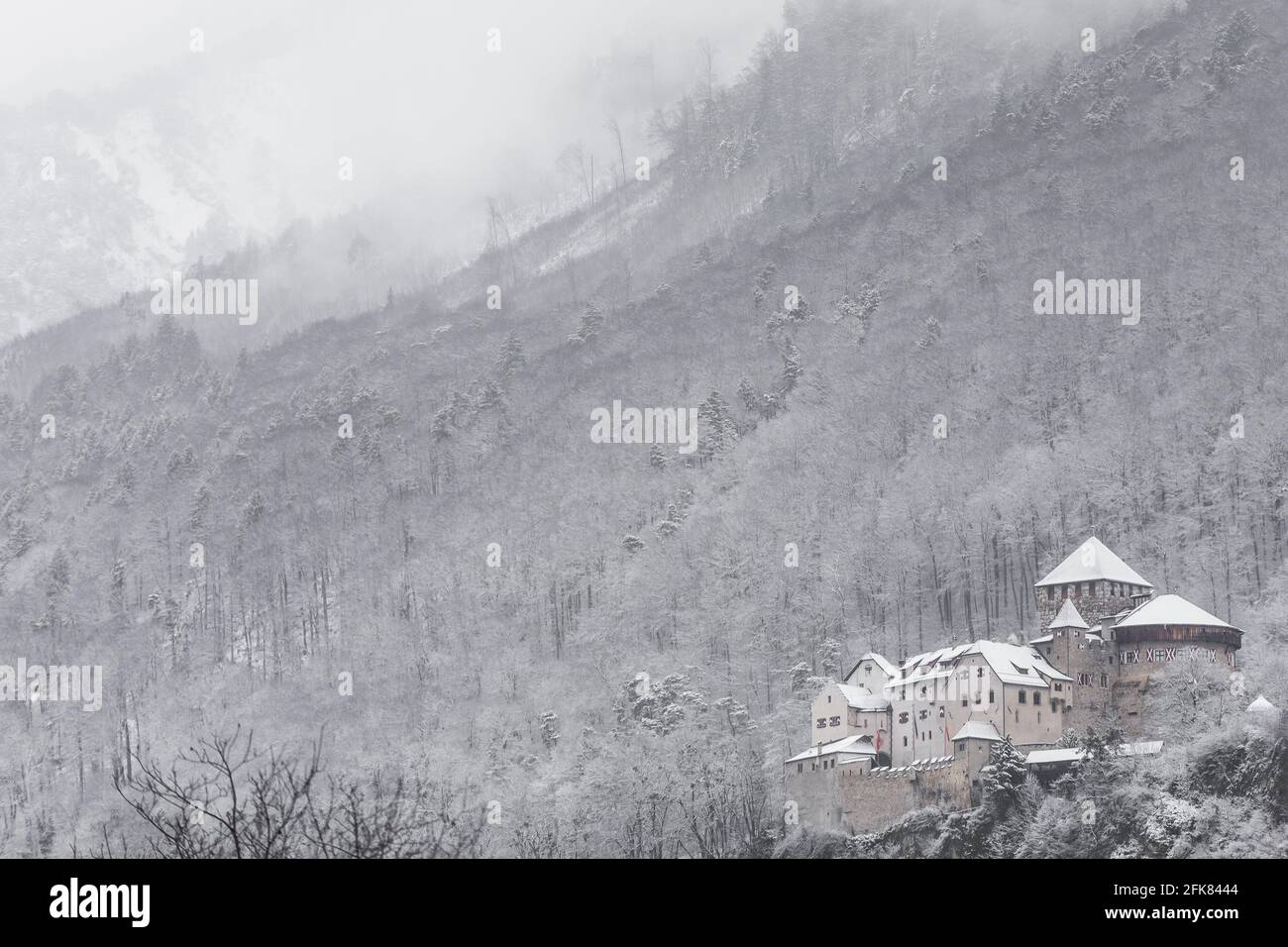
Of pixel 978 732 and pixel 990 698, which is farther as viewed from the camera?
pixel 990 698

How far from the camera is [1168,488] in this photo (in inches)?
4306

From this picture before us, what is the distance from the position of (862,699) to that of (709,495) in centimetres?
5796

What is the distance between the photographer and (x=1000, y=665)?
78.6m

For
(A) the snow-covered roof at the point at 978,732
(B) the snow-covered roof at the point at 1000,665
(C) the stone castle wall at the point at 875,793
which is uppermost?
(B) the snow-covered roof at the point at 1000,665

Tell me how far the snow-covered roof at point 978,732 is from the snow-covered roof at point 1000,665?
8.37 feet

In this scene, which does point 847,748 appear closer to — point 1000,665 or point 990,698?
point 990,698

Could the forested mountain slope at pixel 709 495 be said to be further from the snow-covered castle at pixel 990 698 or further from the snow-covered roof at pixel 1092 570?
the snow-covered roof at pixel 1092 570

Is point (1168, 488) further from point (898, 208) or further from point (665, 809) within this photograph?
point (898, 208)

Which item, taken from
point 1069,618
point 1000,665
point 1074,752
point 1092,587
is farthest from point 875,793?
point 1092,587

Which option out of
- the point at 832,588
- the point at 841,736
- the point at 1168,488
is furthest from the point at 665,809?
the point at 1168,488

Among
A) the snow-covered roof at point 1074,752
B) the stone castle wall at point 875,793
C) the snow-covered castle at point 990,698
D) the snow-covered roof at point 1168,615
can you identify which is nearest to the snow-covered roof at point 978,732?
the snow-covered castle at point 990,698

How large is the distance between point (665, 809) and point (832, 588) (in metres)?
28.8

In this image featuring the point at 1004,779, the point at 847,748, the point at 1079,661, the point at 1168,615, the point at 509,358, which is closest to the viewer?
the point at 1004,779

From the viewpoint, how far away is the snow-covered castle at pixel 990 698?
77.1 m
